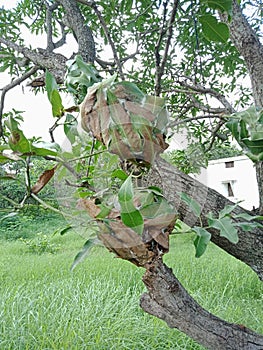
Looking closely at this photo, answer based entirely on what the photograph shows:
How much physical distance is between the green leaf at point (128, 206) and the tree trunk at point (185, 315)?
22 centimetres

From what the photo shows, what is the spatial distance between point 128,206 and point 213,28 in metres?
0.24

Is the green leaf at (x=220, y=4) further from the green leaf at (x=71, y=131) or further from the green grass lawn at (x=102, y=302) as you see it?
the green grass lawn at (x=102, y=302)

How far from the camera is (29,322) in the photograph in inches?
63.4

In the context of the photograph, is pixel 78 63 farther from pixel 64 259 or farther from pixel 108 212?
pixel 64 259

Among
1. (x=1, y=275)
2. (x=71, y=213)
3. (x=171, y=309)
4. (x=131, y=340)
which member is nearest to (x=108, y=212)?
(x=71, y=213)

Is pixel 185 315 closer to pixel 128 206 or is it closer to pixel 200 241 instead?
pixel 200 241

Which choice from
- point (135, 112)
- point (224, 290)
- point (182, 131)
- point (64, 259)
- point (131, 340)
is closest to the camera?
point (135, 112)

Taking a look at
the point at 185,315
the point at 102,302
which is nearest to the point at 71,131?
the point at 185,315

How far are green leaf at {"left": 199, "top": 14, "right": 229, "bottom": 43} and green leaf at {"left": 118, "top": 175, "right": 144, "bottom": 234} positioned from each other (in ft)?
0.72

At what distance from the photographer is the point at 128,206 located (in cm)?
25

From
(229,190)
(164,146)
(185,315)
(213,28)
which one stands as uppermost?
(213,28)

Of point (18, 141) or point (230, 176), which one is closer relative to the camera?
point (18, 141)

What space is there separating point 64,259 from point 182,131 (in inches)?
111

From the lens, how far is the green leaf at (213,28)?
0.38 metres
